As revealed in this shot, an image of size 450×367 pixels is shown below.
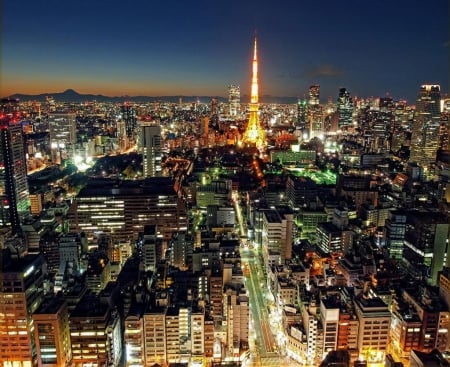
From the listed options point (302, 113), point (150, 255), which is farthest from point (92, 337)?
point (302, 113)

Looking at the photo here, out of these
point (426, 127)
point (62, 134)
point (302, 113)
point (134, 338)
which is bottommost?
point (134, 338)

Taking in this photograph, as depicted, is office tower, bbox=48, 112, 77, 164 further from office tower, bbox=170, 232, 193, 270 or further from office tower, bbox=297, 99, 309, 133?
office tower, bbox=297, 99, 309, 133

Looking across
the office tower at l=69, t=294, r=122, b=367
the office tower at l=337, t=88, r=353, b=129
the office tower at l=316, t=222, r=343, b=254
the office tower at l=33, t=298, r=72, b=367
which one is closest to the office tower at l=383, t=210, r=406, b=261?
the office tower at l=316, t=222, r=343, b=254

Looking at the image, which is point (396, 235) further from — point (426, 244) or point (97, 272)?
point (97, 272)

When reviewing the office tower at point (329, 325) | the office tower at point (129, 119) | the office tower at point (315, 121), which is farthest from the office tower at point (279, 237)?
the office tower at point (315, 121)

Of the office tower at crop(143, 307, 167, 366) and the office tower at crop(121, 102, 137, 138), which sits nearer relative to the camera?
the office tower at crop(143, 307, 167, 366)
